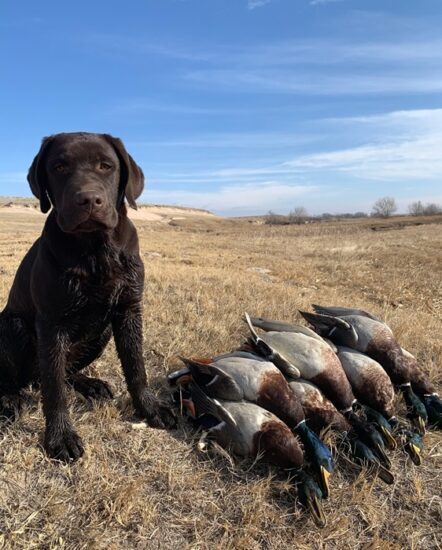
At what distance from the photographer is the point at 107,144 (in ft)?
9.64

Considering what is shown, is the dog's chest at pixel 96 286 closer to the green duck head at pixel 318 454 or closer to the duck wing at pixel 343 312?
the green duck head at pixel 318 454

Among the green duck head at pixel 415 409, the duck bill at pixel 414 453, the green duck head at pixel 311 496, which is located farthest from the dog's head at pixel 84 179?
the green duck head at pixel 415 409

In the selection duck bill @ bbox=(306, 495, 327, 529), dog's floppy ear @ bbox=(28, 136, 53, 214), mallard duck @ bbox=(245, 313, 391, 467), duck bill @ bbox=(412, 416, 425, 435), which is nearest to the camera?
duck bill @ bbox=(306, 495, 327, 529)

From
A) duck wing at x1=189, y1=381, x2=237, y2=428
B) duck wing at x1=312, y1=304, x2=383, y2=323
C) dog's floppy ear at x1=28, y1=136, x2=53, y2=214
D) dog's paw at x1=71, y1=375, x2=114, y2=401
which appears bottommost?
dog's paw at x1=71, y1=375, x2=114, y2=401

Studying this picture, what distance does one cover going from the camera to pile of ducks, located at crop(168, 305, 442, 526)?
9.64ft

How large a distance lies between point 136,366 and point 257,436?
3.20 ft

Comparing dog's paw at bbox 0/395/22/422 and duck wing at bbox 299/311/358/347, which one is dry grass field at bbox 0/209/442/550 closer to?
→ dog's paw at bbox 0/395/22/422

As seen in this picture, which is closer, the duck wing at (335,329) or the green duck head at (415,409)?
the green duck head at (415,409)

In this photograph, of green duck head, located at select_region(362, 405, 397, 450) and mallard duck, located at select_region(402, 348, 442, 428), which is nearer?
green duck head, located at select_region(362, 405, 397, 450)

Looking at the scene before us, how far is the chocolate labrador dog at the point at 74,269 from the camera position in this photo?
2725 mm

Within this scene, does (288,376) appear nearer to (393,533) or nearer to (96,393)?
(393,533)

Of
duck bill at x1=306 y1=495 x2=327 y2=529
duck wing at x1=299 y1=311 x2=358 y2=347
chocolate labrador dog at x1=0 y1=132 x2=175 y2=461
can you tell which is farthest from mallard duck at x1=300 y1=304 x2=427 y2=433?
chocolate labrador dog at x1=0 y1=132 x2=175 y2=461

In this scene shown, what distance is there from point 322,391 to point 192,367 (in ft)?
3.14

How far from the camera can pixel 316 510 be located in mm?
2689
